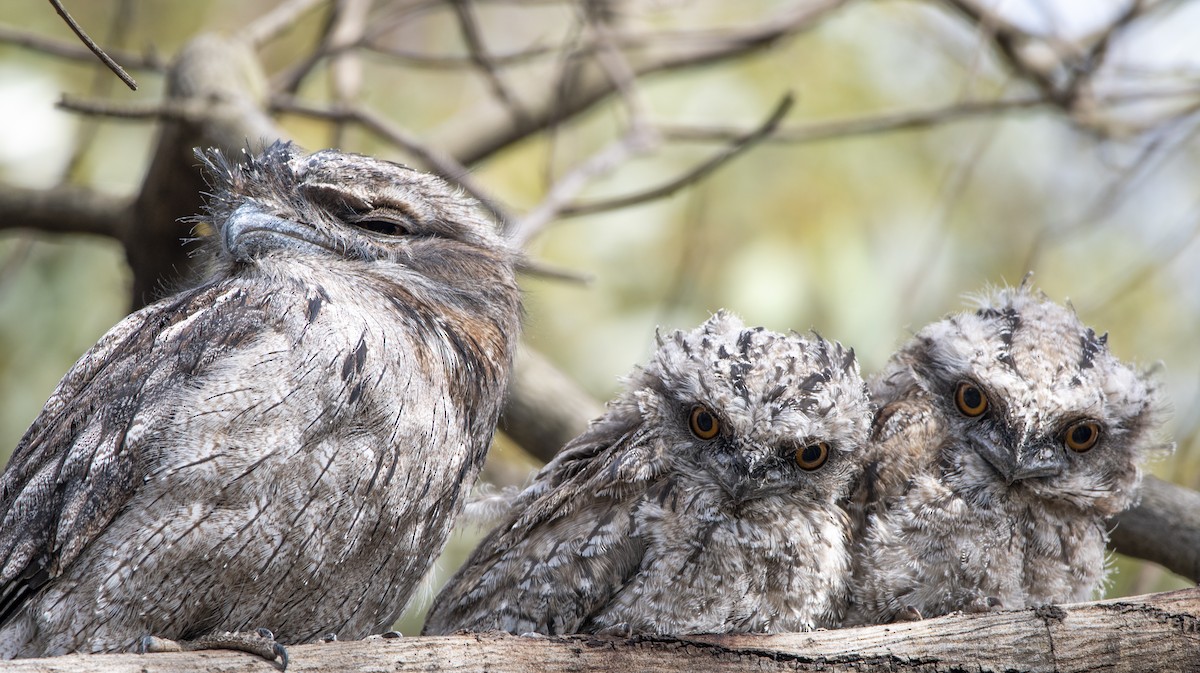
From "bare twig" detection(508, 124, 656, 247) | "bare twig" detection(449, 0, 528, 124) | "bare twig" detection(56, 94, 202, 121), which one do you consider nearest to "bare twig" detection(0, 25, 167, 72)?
"bare twig" detection(56, 94, 202, 121)

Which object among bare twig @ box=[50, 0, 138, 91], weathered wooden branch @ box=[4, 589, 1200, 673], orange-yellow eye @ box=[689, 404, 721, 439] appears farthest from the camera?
orange-yellow eye @ box=[689, 404, 721, 439]

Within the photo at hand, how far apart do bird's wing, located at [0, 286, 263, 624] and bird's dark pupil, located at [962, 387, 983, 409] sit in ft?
4.99

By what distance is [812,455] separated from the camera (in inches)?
97.0

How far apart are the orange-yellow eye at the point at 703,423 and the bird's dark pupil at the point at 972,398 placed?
0.58 metres

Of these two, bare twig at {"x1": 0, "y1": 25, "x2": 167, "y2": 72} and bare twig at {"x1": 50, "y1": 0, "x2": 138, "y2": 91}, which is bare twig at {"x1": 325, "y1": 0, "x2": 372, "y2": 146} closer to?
bare twig at {"x1": 0, "y1": 25, "x2": 167, "y2": 72}

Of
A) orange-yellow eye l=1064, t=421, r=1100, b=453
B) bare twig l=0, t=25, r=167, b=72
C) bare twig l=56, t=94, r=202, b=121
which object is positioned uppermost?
bare twig l=0, t=25, r=167, b=72

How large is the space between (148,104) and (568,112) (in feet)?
6.01

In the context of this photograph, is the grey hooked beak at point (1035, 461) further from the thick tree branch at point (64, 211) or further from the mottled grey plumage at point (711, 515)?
the thick tree branch at point (64, 211)

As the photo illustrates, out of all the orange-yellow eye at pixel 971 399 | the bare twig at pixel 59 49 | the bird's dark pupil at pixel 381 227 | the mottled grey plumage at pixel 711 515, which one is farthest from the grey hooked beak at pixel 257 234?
the bare twig at pixel 59 49

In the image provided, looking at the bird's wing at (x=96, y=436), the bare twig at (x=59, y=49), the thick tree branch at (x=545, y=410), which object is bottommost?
the bird's wing at (x=96, y=436)

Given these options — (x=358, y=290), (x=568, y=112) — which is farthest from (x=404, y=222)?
(x=568, y=112)

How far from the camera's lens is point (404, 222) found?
101 inches

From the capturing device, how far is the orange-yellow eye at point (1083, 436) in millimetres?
2549

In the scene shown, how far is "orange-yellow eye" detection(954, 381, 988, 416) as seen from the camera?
8.48 ft
